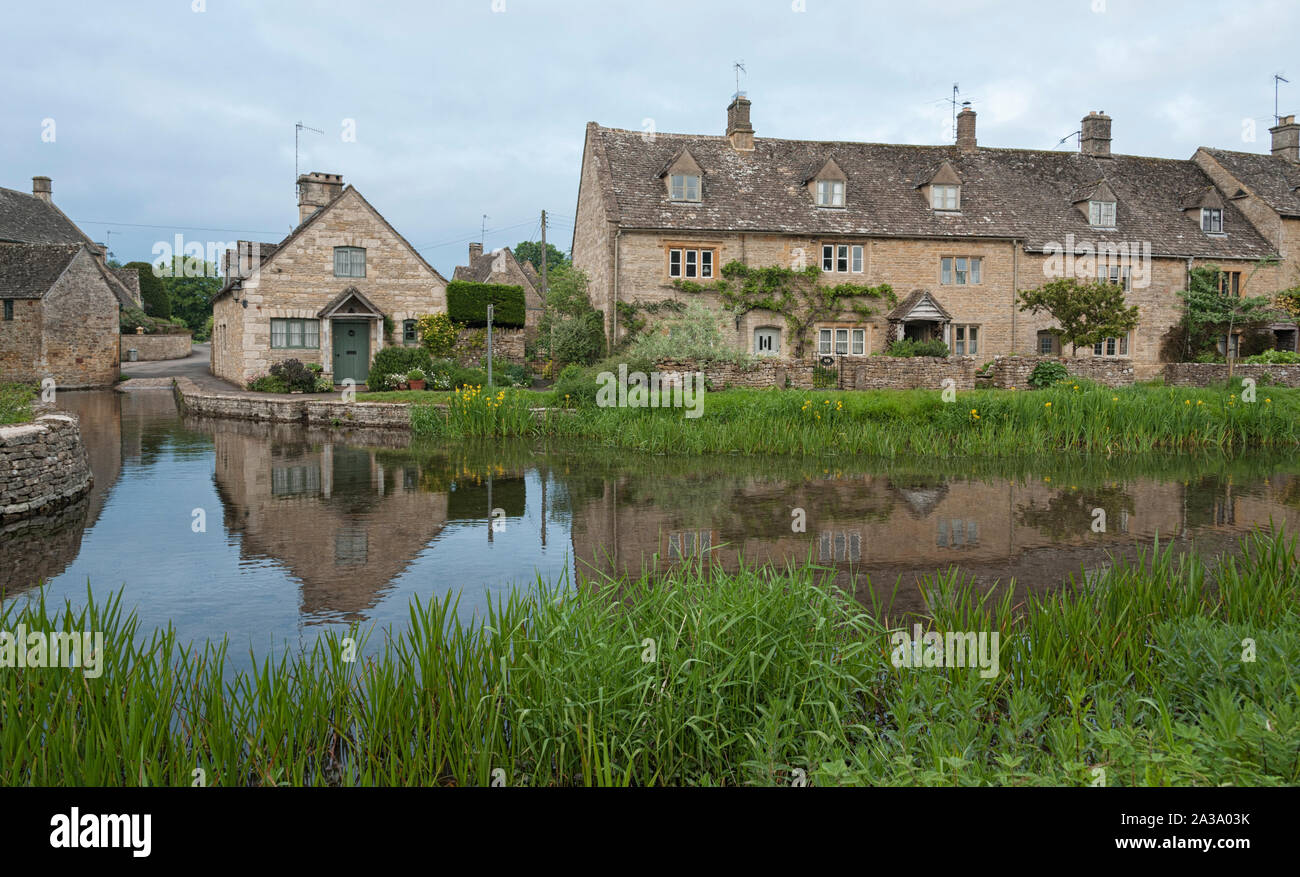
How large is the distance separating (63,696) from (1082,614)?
19.7ft

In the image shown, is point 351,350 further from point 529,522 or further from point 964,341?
point 964,341

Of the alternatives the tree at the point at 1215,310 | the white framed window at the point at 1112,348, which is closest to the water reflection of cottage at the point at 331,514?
the white framed window at the point at 1112,348

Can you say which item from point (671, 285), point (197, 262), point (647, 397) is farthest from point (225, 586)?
point (197, 262)

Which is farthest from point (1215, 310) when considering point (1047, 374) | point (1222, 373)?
point (1047, 374)

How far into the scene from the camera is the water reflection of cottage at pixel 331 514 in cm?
911

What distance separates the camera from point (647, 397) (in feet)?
69.1

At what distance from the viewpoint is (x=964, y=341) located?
1307 inches

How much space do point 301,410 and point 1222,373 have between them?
28.2 m

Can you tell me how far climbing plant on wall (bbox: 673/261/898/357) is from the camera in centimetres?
3139

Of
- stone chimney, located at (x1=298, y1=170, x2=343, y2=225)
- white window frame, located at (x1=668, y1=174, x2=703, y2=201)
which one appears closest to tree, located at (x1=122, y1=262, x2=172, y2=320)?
stone chimney, located at (x1=298, y1=170, x2=343, y2=225)
